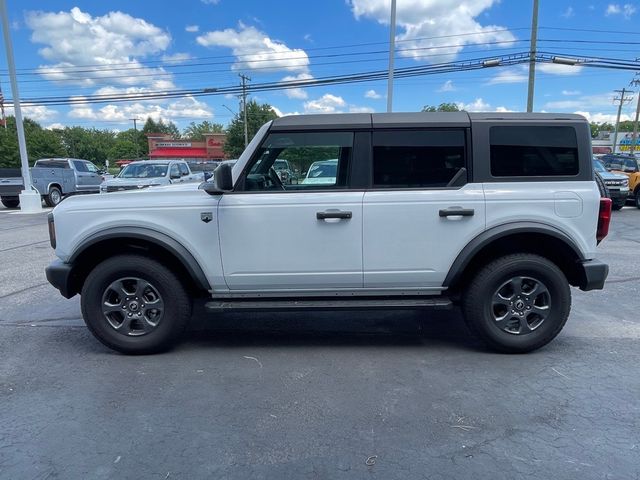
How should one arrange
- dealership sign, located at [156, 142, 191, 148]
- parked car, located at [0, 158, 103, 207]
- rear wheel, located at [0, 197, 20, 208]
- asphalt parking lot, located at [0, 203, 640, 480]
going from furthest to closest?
dealership sign, located at [156, 142, 191, 148]
rear wheel, located at [0, 197, 20, 208]
parked car, located at [0, 158, 103, 207]
asphalt parking lot, located at [0, 203, 640, 480]

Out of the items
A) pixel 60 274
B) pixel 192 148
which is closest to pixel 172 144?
pixel 192 148

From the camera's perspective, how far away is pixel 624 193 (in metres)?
14.7

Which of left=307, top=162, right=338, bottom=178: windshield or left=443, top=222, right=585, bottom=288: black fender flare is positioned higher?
left=307, top=162, right=338, bottom=178: windshield

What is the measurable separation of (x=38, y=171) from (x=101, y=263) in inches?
647

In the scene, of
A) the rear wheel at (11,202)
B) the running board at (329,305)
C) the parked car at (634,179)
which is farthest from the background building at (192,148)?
the running board at (329,305)

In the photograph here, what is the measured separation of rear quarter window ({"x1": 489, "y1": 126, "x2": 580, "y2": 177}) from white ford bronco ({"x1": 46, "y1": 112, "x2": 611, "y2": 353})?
0.01 meters

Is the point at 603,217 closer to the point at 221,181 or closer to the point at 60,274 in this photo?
the point at 221,181

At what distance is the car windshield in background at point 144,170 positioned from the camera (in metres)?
15.7

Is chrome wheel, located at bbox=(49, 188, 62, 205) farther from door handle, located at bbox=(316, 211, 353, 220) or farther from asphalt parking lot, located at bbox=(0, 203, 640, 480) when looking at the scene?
door handle, located at bbox=(316, 211, 353, 220)

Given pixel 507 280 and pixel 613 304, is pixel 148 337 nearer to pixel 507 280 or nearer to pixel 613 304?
pixel 507 280

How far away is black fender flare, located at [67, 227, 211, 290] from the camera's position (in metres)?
3.81

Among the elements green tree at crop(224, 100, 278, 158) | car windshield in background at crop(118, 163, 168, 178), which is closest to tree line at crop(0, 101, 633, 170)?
green tree at crop(224, 100, 278, 158)

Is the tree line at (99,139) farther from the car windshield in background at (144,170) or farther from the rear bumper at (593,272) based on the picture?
the rear bumper at (593,272)

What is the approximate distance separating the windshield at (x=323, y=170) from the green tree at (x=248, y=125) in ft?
192
